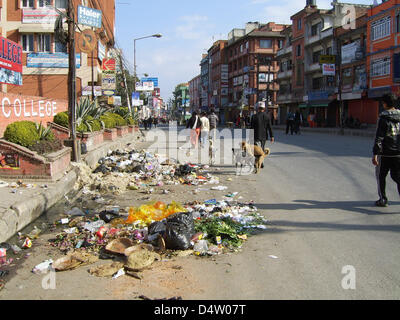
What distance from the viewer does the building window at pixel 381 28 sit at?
107 feet

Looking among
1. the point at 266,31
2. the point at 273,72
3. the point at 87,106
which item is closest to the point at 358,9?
the point at 273,72

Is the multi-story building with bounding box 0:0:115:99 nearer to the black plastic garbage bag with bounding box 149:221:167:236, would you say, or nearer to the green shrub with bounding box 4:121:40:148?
the green shrub with bounding box 4:121:40:148

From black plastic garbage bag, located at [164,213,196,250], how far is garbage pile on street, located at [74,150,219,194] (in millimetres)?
3790

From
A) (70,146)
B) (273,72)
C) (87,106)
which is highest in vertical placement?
(273,72)

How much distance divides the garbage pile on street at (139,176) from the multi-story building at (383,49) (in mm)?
24692

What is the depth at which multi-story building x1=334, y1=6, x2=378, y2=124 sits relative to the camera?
121 feet

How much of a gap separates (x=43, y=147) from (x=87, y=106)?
297 inches

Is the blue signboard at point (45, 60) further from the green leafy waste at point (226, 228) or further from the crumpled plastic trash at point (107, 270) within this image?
the crumpled plastic trash at point (107, 270)

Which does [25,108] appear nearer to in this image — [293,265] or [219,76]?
[293,265]

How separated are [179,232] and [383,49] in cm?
3403

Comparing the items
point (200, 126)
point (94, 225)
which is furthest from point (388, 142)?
point (200, 126)

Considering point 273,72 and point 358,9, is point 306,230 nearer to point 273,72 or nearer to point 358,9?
point 358,9

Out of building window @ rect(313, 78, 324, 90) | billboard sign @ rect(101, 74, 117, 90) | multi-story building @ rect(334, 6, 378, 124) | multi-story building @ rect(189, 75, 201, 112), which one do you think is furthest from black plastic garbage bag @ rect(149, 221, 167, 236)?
multi-story building @ rect(189, 75, 201, 112)
